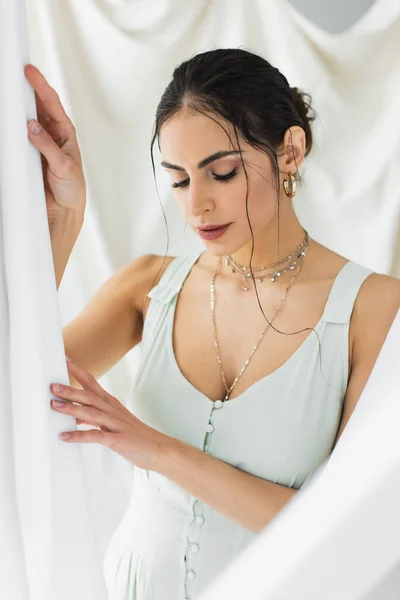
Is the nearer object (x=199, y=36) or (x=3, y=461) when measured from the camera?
(x=3, y=461)

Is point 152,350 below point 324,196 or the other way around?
below

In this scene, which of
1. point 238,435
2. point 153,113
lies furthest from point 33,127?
point 153,113

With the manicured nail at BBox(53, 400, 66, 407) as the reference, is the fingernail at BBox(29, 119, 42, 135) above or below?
above

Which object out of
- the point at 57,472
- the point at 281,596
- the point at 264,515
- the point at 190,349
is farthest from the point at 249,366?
the point at 281,596

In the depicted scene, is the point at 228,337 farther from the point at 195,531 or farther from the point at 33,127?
the point at 33,127

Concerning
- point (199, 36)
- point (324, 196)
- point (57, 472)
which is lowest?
point (57, 472)

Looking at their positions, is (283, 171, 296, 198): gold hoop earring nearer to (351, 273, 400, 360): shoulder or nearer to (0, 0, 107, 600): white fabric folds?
(351, 273, 400, 360): shoulder

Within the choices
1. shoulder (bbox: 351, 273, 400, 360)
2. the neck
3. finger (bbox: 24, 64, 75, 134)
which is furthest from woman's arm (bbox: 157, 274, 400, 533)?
finger (bbox: 24, 64, 75, 134)

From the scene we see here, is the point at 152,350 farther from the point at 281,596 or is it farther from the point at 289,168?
the point at 281,596

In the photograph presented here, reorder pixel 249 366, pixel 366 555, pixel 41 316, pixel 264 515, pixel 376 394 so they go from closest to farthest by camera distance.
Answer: pixel 366 555 → pixel 376 394 → pixel 41 316 → pixel 264 515 → pixel 249 366

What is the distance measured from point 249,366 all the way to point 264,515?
0.18 m

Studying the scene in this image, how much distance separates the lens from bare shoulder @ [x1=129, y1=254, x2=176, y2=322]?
1048mm

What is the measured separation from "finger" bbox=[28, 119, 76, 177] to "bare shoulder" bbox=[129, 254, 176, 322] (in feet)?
1.14

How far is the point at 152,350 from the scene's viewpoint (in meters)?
0.97
